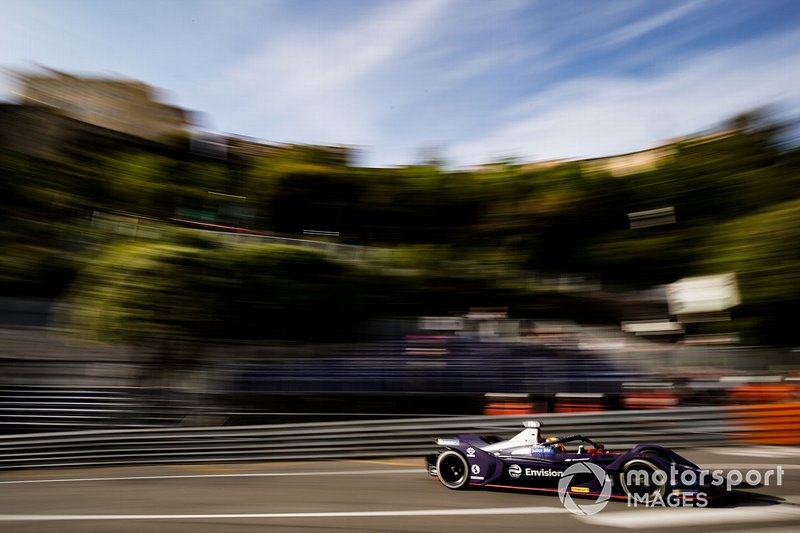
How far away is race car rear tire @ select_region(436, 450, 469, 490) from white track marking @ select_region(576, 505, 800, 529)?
1841mm

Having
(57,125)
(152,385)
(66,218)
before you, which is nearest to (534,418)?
(152,385)

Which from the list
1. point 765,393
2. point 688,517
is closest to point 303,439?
point 688,517

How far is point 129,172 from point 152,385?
78.0ft

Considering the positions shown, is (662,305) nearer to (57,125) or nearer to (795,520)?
(795,520)

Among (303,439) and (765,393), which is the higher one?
(765,393)

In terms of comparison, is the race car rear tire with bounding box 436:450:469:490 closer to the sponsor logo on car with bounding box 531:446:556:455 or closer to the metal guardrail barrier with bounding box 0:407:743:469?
the sponsor logo on car with bounding box 531:446:556:455

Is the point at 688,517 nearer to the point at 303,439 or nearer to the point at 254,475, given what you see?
the point at 254,475

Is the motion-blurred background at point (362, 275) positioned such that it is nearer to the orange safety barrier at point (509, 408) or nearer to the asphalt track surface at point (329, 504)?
the orange safety barrier at point (509, 408)

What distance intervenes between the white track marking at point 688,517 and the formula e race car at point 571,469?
8.5 inches

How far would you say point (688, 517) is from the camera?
620cm

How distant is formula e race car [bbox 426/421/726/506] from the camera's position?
21.6ft

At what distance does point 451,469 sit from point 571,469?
1.57 m

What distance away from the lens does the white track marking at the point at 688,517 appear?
6.02 m

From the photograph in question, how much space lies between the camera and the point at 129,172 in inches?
1332
